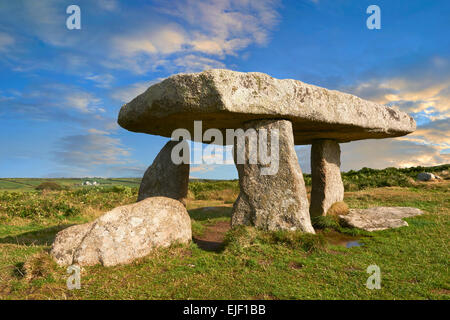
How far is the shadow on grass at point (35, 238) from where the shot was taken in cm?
858

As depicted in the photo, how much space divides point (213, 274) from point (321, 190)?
6749mm

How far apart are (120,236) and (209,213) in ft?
24.0

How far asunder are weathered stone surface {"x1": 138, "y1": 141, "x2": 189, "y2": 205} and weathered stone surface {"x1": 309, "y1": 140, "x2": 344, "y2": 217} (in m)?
4.71

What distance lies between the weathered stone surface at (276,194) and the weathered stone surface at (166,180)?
8.79ft

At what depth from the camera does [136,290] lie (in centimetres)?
501

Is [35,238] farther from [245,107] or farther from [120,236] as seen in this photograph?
[245,107]

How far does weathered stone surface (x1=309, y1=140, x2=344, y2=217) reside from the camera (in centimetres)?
1114

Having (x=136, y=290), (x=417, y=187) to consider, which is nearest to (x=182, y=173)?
(x=136, y=290)

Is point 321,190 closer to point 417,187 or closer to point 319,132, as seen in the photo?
point 319,132

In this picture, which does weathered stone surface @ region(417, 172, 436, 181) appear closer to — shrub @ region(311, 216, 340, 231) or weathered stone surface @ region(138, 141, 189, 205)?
shrub @ region(311, 216, 340, 231)

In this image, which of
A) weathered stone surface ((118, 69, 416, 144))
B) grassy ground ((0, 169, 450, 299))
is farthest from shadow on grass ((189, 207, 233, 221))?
weathered stone surface ((118, 69, 416, 144))

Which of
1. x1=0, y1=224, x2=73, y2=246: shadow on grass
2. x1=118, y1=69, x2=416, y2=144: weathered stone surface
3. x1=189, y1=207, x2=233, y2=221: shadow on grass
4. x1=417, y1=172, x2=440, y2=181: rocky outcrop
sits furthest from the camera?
x1=417, y1=172, x2=440, y2=181: rocky outcrop

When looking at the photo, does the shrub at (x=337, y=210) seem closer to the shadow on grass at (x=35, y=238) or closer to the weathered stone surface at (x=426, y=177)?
the shadow on grass at (x=35, y=238)
